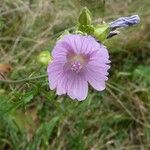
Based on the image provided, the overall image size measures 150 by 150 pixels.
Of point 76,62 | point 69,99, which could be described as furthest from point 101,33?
point 69,99

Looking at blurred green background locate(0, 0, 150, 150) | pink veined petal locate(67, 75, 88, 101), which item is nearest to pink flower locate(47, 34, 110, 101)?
pink veined petal locate(67, 75, 88, 101)

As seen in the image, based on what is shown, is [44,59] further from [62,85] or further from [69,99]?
[69,99]

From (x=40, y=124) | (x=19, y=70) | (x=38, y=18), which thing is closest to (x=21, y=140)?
(x=40, y=124)

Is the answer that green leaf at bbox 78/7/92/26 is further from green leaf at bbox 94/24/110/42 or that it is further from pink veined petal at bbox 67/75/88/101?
pink veined petal at bbox 67/75/88/101

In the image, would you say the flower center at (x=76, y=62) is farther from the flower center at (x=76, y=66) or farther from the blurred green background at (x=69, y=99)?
the blurred green background at (x=69, y=99)

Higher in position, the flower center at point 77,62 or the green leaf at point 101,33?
the green leaf at point 101,33

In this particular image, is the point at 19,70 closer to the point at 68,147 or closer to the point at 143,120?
the point at 68,147

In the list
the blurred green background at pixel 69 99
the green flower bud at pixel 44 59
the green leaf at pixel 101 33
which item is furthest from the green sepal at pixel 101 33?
the blurred green background at pixel 69 99
